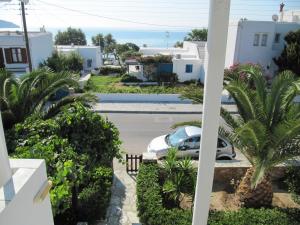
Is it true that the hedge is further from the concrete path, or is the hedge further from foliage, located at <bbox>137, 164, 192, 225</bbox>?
the concrete path

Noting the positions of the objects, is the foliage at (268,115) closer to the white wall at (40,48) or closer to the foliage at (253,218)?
the foliage at (253,218)

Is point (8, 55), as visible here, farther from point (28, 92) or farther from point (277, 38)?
point (277, 38)

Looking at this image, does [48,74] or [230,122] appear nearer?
[230,122]

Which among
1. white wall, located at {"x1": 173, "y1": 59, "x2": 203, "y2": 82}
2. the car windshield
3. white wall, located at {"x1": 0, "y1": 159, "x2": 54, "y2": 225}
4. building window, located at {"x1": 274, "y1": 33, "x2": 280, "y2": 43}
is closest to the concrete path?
white wall, located at {"x1": 173, "y1": 59, "x2": 203, "y2": 82}

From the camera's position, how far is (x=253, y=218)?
6457 mm

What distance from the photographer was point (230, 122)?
25.0ft

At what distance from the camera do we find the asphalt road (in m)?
13.5

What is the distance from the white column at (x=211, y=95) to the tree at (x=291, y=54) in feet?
73.8

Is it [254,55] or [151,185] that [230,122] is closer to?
[151,185]

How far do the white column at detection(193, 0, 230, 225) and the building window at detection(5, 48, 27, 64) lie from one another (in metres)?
25.9

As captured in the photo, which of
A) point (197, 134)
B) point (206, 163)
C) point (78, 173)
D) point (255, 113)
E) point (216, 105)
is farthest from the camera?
point (197, 134)

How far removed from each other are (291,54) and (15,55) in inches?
992

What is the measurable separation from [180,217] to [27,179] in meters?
4.64

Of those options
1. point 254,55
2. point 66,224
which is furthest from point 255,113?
point 254,55
